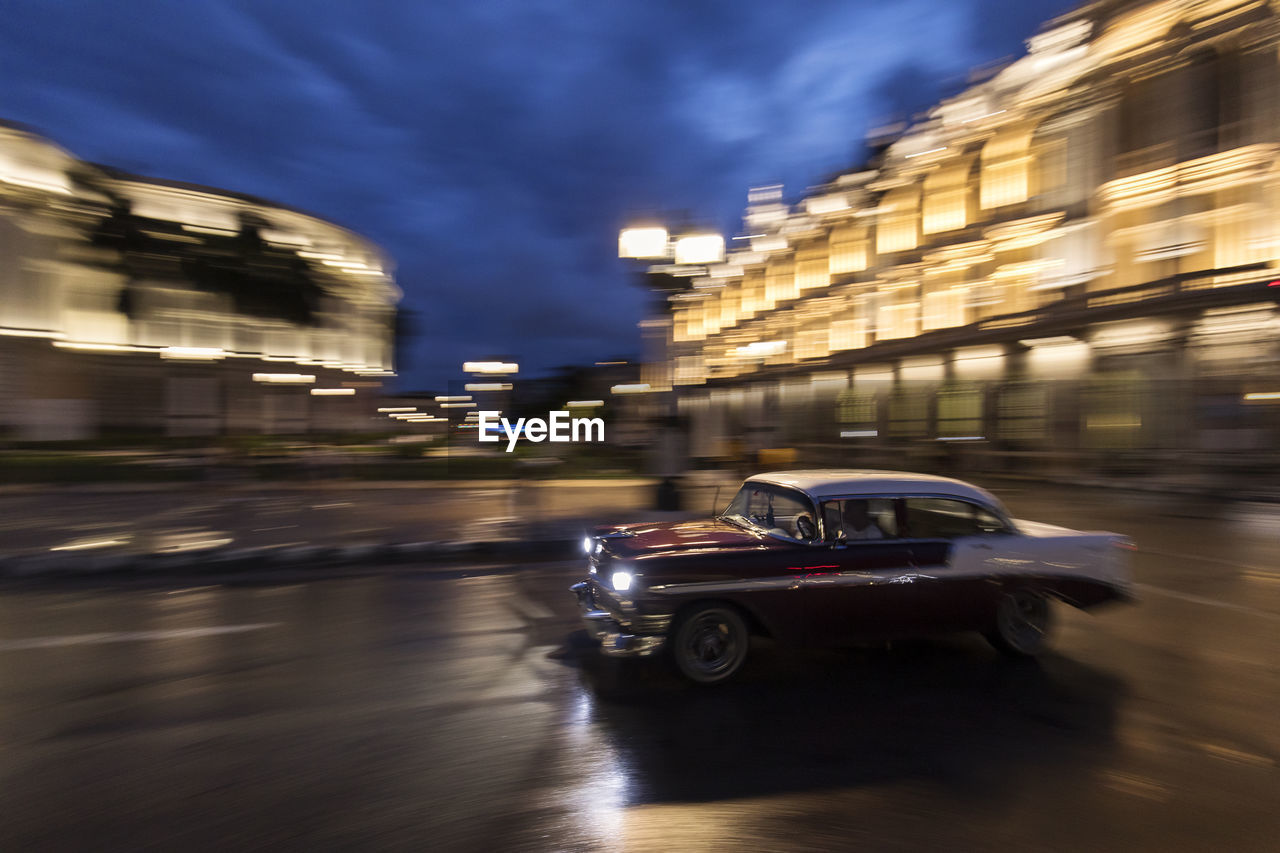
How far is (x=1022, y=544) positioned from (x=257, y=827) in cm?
498

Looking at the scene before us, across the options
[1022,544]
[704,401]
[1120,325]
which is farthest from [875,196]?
[1022,544]

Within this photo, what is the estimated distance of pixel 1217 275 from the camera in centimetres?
2300

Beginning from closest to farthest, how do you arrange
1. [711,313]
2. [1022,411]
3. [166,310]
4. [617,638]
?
[617,638] < [1022,411] < [166,310] < [711,313]

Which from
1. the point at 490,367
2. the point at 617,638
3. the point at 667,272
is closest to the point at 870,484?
the point at 617,638

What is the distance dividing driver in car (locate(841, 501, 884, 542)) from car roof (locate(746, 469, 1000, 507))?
0.35ft

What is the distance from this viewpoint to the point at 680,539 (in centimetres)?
543

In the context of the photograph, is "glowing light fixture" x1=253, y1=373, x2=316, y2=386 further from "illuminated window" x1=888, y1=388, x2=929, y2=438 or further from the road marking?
the road marking

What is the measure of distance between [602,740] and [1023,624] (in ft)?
10.9

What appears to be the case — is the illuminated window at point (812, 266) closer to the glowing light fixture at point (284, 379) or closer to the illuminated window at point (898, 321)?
the illuminated window at point (898, 321)

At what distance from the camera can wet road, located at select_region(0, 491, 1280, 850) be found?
3414 millimetres

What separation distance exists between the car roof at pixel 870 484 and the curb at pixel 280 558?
536cm

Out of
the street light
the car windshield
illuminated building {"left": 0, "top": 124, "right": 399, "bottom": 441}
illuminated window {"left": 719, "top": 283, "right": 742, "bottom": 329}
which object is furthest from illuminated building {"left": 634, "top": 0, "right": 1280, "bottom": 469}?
illuminated building {"left": 0, "top": 124, "right": 399, "bottom": 441}

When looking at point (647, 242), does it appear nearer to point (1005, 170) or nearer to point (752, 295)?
point (1005, 170)

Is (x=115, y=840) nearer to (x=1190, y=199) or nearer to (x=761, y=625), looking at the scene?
(x=761, y=625)
